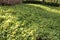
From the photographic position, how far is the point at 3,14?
12.1 meters

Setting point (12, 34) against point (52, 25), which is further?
point (52, 25)

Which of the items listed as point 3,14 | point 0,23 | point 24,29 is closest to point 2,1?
point 3,14

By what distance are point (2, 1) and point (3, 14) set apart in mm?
4522

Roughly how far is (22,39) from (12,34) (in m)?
0.76

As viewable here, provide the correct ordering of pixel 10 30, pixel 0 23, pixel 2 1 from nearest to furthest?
pixel 10 30 < pixel 0 23 < pixel 2 1

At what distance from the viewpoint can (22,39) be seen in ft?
31.6

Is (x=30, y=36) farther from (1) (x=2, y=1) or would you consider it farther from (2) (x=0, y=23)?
(1) (x=2, y=1)

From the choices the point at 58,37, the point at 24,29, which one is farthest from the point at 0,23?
the point at 58,37

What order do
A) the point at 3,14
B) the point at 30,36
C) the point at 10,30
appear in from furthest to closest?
the point at 3,14, the point at 10,30, the point at 30,36

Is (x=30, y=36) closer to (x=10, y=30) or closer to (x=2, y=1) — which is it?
(x=10, y=30)

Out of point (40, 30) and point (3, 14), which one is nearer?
point (40, 30)

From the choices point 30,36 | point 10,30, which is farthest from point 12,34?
point 30,36

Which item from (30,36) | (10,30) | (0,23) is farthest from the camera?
(0,23)

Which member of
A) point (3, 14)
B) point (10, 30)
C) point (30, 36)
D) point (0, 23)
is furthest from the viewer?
point (3, 14)
